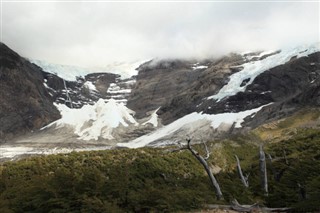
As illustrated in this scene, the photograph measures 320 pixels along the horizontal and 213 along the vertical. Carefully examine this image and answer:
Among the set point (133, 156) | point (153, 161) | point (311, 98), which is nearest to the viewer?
point (153, 161)

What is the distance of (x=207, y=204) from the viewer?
22.9m

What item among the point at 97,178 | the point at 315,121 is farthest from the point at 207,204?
the point at 315,121

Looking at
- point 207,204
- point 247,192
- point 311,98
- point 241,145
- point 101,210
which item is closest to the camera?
point 101,210

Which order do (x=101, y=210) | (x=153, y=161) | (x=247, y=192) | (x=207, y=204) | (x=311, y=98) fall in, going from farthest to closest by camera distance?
(x=311, y=98) < (x=153, y=161) < (x=247, y=192) < (x=207, y=204) < (x=101, y=210)

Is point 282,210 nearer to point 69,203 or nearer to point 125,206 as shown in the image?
point 125,206

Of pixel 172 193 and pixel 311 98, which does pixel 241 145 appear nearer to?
pixel 172 193

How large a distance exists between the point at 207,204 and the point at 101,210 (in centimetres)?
589

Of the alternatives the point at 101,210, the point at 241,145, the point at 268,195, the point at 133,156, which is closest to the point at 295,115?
the point at 241,145

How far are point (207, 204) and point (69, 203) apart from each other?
677cm

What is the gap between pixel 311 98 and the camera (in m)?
195

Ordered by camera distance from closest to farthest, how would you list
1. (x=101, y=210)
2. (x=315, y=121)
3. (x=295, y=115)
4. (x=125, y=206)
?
(x=101, y=210), (x=125, y=206), (x=315, y=121), (x=295, y=115)

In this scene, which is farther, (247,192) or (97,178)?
(247,192)

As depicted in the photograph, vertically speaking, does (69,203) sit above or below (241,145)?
above

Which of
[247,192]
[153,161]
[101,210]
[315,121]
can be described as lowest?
[315,121]
